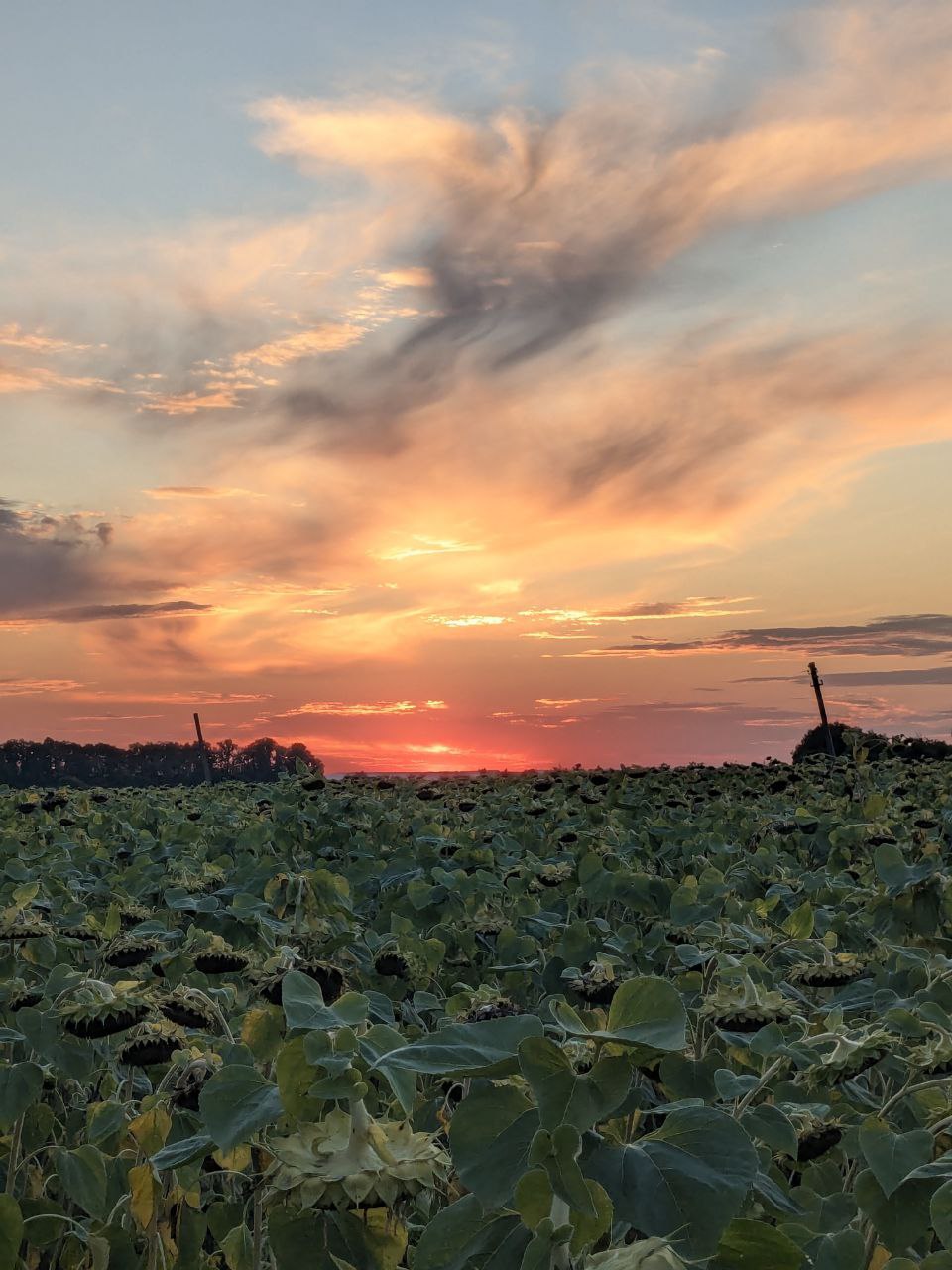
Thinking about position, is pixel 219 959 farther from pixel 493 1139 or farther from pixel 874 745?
pixel 874 745

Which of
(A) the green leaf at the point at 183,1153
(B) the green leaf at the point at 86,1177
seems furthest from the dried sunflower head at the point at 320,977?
(A) the green leaf at the point at 183,1153

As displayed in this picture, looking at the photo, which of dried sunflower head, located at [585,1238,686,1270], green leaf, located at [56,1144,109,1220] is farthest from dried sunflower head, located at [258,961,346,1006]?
dried sunflower head, located at [585,1238,686,1270]

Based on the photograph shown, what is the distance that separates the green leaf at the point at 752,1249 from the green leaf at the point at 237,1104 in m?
0.61

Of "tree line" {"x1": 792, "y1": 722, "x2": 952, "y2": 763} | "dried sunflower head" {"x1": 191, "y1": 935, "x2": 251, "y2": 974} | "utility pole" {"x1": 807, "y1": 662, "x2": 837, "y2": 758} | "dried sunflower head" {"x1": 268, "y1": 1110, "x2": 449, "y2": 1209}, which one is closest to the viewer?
"dried sunflower head" {"x1": 268, "y1": 1110, "x2": 449, "y2": 1209}

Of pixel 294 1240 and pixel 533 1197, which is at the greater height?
pixel 533 1197

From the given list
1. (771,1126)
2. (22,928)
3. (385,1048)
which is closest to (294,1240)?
(385,1048)

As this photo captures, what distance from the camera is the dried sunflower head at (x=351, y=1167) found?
1.48 m

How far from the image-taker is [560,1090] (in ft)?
4.07

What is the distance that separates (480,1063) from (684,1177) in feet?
0.79

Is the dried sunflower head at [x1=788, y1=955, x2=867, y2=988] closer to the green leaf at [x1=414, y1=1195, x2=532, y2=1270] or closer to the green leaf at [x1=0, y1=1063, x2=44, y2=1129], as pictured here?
the green leaf at [x1=0, y1=1063, x2=44, y2=1129]

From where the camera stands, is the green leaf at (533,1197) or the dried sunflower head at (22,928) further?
the dried sunflower head at (22,928)

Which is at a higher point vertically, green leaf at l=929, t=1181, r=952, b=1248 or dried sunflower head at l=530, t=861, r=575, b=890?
green leaf at l=929, t=1181, r=952, b=1248

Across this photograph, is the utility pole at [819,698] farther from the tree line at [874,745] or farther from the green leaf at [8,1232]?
the green leaf at [8,1232]

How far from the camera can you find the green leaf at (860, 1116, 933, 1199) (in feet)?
6.18
